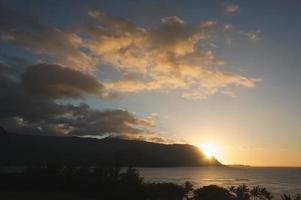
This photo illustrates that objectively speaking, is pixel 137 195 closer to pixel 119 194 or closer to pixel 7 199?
pixel 119 194

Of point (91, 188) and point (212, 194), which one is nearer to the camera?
point (212, 194)

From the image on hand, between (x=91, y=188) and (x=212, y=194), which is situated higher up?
(x=212, y=194)

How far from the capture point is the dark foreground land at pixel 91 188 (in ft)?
276

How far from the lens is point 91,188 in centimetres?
9319

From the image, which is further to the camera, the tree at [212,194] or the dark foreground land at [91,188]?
the dark foreground land at [91,188]

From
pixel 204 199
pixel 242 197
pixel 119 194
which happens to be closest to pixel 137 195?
pixel 119 194

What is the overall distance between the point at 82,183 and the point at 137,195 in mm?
15270

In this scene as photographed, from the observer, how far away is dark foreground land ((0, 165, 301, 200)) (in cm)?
8400

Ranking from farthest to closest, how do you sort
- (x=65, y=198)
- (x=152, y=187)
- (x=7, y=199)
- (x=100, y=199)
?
(x=152, y=187) → (x=100, y=199) → (x=65, y=198) → (x=7, y=199)

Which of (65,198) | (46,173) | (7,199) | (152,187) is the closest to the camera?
(7,199)

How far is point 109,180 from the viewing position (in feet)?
314

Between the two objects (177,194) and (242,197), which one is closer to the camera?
(242,197)

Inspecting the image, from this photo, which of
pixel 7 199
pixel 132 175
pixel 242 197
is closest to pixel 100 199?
pixel 132 175

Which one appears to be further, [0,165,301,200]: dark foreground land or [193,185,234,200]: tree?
[0,165,301,200]: dark foreground land
